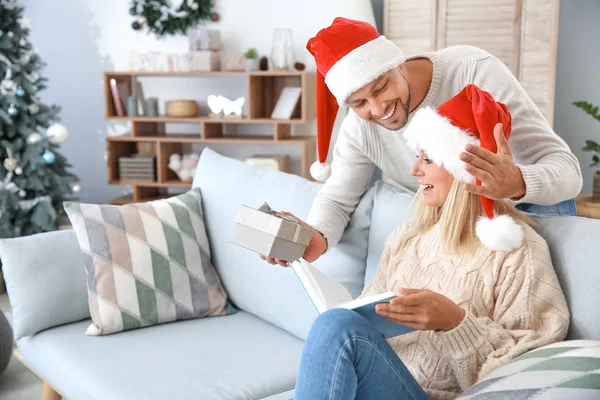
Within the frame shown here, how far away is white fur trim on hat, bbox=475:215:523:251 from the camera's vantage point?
4.36ft

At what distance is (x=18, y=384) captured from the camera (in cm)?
257

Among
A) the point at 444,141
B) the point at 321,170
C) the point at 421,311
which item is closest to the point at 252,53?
the point at 321,170

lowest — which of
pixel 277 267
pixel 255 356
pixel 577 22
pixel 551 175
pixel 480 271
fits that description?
pixel 255 356

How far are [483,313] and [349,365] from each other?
0.31 meters

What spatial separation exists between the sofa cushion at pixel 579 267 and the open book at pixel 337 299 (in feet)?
1.06

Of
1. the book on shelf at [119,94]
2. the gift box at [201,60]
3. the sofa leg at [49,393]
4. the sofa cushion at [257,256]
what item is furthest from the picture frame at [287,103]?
the sofa leg at [49,393]

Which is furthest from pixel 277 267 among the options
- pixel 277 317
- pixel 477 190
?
pixel 477 190

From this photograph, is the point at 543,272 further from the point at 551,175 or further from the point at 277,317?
the point at 277,317

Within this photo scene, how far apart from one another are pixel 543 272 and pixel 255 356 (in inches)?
32.9

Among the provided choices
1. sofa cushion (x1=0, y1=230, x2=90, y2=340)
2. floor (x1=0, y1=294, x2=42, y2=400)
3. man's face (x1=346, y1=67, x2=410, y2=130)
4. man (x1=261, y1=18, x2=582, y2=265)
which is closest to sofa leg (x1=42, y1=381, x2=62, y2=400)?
sofa cushion (x1=0, y1=230, x2=90, y2=340)

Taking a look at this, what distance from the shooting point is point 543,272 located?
1327 millimetres

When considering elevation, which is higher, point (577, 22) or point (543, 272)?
point (577, 22)

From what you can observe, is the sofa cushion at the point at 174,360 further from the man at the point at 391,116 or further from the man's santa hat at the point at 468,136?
the man's santa hat at the point at 468,136

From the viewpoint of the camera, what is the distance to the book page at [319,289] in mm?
1455
